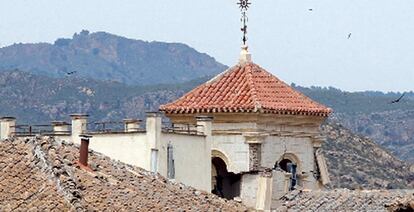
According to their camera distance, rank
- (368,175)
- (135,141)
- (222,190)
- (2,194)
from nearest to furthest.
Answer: (2,194) → (135,141) → (222,190) → (368,175)

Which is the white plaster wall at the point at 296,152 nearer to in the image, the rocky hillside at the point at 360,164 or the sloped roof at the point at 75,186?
the sloped roof at the point at 75,186

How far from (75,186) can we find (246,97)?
490 inches

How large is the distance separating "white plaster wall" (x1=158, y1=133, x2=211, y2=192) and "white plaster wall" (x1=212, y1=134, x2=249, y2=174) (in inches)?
17.8

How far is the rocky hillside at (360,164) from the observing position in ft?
277

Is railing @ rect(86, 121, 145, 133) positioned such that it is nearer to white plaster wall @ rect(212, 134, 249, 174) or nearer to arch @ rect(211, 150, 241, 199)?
white plaster wall @ rect(212, 134, 249, 174)

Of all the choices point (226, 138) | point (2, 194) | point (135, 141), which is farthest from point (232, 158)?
point (2, 194)

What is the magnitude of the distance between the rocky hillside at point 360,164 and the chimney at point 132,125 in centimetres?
4037

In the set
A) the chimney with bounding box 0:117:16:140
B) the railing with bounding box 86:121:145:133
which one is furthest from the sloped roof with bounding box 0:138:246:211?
the chimney with bounding box 0:117:16:140

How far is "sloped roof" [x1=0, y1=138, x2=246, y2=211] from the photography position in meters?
29.6

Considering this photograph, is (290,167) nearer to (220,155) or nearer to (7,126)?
(220,155)

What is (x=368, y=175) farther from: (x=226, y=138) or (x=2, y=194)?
(x=2, y=194)

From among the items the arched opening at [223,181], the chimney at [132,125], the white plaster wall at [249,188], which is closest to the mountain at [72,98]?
the arched opening at [223,181]

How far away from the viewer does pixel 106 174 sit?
1297 inches

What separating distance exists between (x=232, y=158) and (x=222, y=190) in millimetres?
1288
